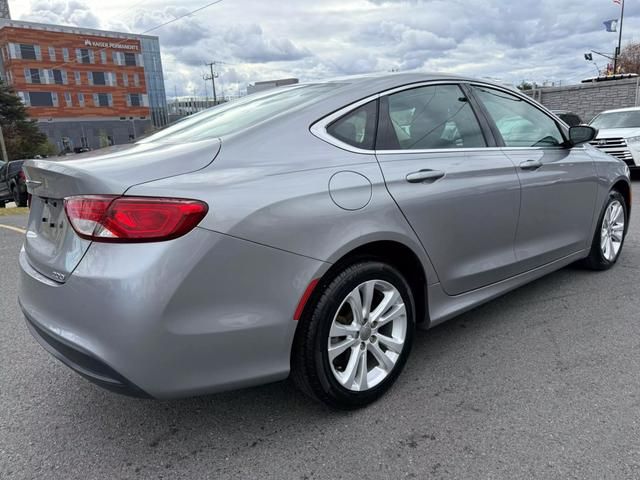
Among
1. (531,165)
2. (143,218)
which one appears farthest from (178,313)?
(531,165)

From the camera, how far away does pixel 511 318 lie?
357 cm

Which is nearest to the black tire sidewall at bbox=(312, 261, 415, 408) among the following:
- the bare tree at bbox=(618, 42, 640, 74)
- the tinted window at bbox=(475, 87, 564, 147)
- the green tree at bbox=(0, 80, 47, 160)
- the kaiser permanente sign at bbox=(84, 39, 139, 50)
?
the tinted window at bbox=(475, 87, 564, 147)

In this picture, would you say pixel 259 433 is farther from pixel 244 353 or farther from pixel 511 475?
pixel 511 475

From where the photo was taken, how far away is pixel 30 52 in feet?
218

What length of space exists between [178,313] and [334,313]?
0.71 m

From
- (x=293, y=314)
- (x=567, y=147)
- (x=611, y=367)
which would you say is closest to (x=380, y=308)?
(x=293, y=314)

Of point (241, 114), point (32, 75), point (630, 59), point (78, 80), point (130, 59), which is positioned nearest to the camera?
point (241, 114)

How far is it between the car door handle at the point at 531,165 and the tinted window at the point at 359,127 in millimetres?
1227

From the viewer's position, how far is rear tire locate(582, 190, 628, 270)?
4355mm

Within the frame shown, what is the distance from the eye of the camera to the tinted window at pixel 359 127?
→ 2498mm

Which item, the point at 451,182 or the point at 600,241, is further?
the point at 600,241

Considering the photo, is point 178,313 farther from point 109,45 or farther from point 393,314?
point 109,45

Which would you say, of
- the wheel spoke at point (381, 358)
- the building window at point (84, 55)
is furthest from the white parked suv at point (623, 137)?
the building window at point (84, 55)

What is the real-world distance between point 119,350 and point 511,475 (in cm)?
158
